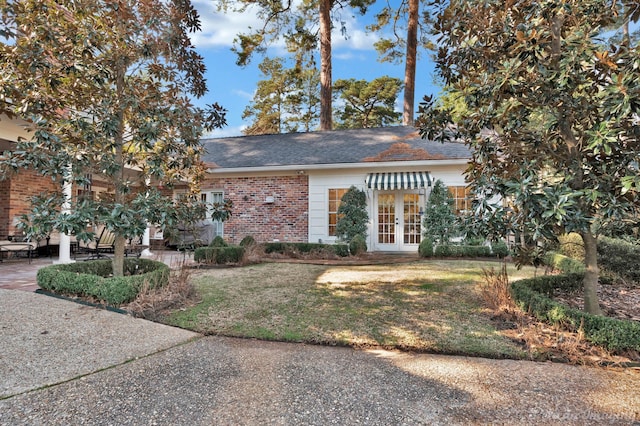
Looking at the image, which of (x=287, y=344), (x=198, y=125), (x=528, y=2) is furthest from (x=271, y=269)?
(x=528, y=2)

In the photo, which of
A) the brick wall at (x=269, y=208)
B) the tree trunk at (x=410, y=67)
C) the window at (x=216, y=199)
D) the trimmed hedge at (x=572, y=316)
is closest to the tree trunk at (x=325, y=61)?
the tree trunk at (x=410, y=67)

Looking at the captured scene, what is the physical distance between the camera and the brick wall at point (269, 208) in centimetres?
1454

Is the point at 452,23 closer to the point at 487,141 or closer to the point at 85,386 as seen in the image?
the point at 487,141

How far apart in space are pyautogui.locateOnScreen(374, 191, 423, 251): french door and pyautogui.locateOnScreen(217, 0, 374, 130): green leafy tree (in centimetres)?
838

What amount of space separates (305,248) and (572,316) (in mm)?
8913

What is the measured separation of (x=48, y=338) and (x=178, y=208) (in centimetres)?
288

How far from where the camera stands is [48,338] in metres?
4.29

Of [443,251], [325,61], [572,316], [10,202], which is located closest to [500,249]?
[443,251]

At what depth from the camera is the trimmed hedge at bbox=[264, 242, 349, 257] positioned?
39.8 feet

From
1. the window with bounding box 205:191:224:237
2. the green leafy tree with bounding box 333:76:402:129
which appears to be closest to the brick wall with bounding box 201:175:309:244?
the window with bounding box 205:191:224:237

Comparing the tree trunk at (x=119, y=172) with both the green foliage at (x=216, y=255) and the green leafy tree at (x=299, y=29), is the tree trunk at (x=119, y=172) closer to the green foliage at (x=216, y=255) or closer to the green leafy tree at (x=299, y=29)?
the green foliage at (x=216, y=255)

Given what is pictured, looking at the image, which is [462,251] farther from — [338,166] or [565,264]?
[338,166]

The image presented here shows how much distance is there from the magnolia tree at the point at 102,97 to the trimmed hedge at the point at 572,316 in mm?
5664

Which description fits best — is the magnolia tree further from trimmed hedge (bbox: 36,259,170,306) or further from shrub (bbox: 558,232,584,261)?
shrub (bbox: 558,232,584,261)
